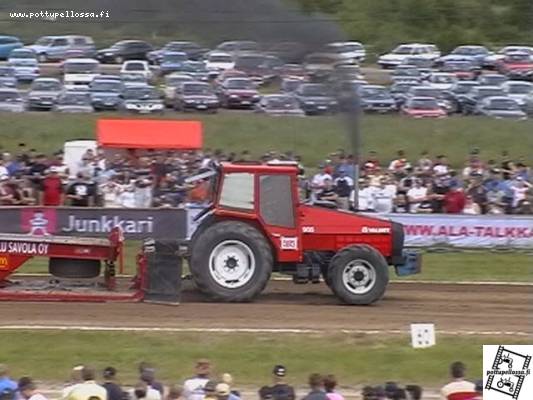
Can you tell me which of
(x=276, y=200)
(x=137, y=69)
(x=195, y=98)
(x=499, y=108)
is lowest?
(x=276, y=200)

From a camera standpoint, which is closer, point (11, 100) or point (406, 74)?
point (11, 100)

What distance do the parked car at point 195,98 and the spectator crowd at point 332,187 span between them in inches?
511

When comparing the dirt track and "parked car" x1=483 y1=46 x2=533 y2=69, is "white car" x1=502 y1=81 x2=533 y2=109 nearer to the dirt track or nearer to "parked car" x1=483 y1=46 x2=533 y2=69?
"parked car" x1=483 y1=46 x2=533 y2=69

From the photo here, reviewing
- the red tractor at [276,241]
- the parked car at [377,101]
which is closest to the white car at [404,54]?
the parked car at [377,101]

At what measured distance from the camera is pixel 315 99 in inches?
1286

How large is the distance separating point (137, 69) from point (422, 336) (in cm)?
2696

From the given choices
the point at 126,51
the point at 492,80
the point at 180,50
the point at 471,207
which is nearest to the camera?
the point at 471,207

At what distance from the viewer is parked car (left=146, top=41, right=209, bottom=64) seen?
126ft

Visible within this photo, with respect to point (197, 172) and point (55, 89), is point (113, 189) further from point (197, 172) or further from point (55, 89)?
point (55, 89)

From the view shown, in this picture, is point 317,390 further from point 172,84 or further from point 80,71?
point 80,71

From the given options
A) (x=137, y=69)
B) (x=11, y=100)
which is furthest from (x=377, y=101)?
(x=11, y=100)

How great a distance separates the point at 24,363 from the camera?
539 inches

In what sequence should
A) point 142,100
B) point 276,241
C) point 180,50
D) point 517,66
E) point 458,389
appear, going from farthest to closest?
point 517,66 → point 180,50 → point 142,100 → point 276,241 → point 458,389

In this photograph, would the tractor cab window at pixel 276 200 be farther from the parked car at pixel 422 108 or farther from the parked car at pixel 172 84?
the parked car at pixel 172 84
